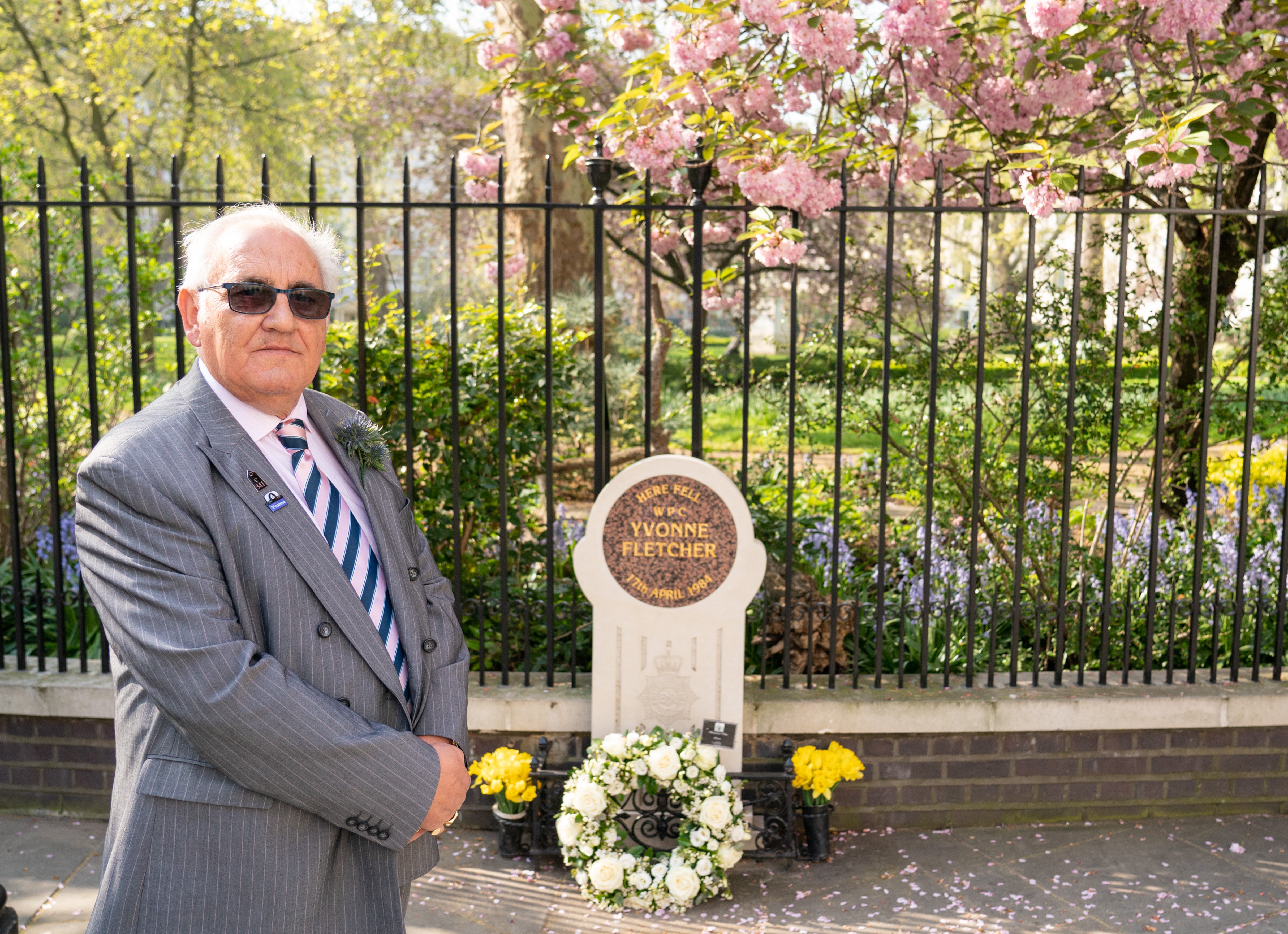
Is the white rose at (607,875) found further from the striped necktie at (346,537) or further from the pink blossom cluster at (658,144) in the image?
the pink blossom cluster at (658,144)

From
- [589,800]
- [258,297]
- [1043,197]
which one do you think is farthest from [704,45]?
[589,800]

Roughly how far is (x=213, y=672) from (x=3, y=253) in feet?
9.91

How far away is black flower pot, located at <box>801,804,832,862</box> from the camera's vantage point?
381 centimetres

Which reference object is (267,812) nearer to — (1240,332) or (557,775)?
(557,775)

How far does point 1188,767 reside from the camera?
4.16m

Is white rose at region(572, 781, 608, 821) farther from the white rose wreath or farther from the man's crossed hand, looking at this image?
the man's crossed hand

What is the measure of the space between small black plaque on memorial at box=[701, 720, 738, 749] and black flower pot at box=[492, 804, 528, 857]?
684 millimetres

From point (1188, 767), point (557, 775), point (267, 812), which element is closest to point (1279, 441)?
point (1188, 767)

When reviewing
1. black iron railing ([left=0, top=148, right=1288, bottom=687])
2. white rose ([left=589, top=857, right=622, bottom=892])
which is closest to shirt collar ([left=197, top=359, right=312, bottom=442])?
black iron railing ([left=0, top=148, right=1288, bottom=687])

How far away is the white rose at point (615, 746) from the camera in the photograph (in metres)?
3.63

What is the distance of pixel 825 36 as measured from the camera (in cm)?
402

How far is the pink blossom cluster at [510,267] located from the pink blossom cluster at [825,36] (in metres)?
1.70

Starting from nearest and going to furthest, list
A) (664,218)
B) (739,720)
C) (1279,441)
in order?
1. (739,720)
2. (664,218)
3. (1279,441)

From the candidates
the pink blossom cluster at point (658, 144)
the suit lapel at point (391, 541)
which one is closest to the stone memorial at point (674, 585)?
the pink blossom cluster at point (658, 144)
